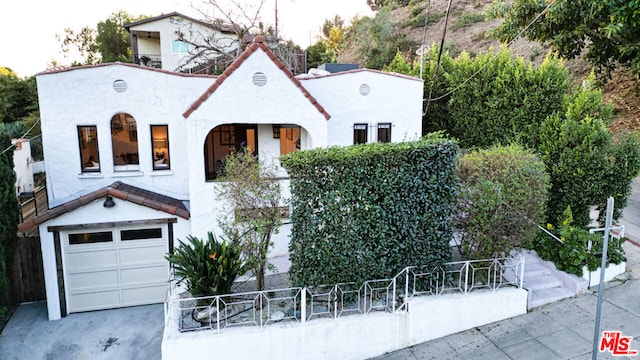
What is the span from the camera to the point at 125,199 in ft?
35.6

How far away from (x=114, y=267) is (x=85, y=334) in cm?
193

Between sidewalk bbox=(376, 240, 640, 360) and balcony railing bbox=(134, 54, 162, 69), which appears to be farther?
balcony railing bbox=(134, 54, 162, 69)

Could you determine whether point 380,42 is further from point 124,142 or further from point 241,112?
point 124,142

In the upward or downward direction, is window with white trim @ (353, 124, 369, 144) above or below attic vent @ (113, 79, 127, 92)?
below

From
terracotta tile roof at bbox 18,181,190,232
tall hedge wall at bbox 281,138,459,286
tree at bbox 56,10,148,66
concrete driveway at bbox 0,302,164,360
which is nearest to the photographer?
tall hedge wall at bbox 281,138,459,286

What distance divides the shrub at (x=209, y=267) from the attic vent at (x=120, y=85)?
5.77 meters

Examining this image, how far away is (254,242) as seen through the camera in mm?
8812

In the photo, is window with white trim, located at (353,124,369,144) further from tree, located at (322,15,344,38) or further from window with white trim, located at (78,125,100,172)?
tree, located at (322,15,344,38)

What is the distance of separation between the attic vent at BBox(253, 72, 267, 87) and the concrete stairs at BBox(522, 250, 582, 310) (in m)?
8.61

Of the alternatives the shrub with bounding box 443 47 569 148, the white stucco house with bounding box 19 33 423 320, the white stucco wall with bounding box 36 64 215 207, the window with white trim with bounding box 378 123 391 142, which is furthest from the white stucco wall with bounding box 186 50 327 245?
the shrub with bounding box 443 47 569 148

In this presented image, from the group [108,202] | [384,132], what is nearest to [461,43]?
[384,132]

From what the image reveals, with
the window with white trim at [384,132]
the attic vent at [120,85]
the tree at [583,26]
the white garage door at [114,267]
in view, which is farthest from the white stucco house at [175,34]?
the white garage door at [114,267]

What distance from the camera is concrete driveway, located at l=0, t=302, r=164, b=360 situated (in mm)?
9242

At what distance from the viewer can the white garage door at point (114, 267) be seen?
1115 centimetres
